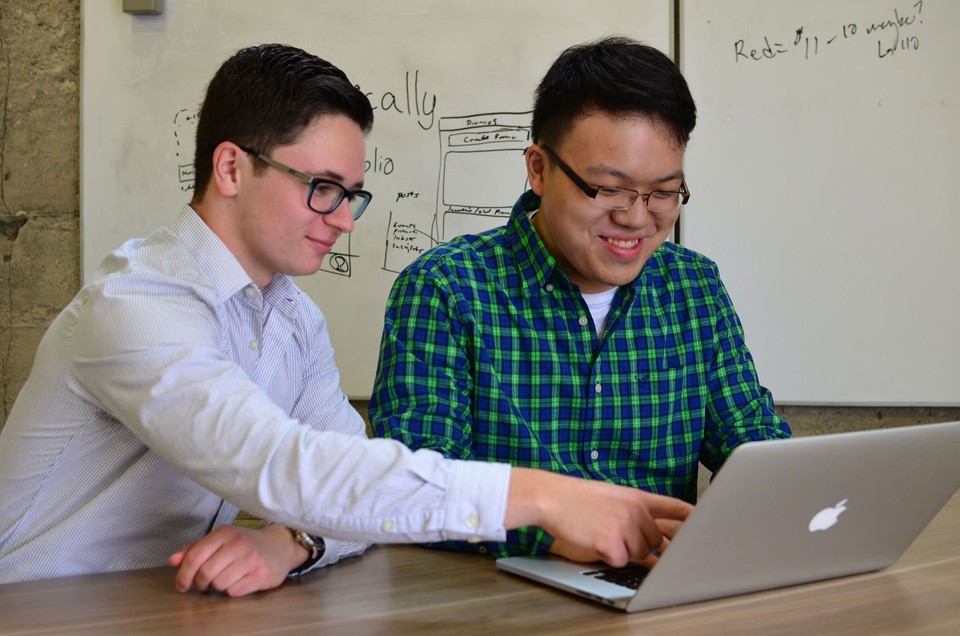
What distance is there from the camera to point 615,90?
1476mm

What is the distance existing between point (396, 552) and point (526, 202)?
2.19ft

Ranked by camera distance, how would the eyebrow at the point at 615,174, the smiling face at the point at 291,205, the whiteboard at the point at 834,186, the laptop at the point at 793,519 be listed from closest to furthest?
the laptop at the point at 793,519 < the smiling face at the point at 291,205 < the eyebrow at the point at 615,174 < the whiteboard at the point at 834,186

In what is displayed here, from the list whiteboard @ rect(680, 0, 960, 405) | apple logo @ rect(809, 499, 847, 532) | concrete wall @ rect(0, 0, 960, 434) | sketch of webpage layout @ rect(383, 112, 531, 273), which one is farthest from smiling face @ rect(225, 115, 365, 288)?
concrete wall @ rect(0, 0, 960, 434)

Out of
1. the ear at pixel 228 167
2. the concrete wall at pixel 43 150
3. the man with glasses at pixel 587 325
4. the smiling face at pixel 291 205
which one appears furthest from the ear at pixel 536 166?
the concrete wall at pixel 43 150

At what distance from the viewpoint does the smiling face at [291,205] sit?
1.26 m

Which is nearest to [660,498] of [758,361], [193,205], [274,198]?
[274,198]

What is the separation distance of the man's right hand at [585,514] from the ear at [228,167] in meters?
0.56

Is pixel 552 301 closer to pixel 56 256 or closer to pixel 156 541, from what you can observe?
pixel 156 541

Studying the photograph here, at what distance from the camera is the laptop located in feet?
2.92

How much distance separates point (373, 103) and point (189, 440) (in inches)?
64.4

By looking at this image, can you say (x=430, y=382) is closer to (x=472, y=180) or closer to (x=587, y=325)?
(x=587, y=325)

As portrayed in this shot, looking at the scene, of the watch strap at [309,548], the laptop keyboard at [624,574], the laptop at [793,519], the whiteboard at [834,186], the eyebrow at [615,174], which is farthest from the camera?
the whiteboard at [834,186]

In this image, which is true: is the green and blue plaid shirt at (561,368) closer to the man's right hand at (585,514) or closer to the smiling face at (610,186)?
the smiling face at (610,186)

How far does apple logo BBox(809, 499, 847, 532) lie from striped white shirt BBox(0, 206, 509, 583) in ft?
1.04
